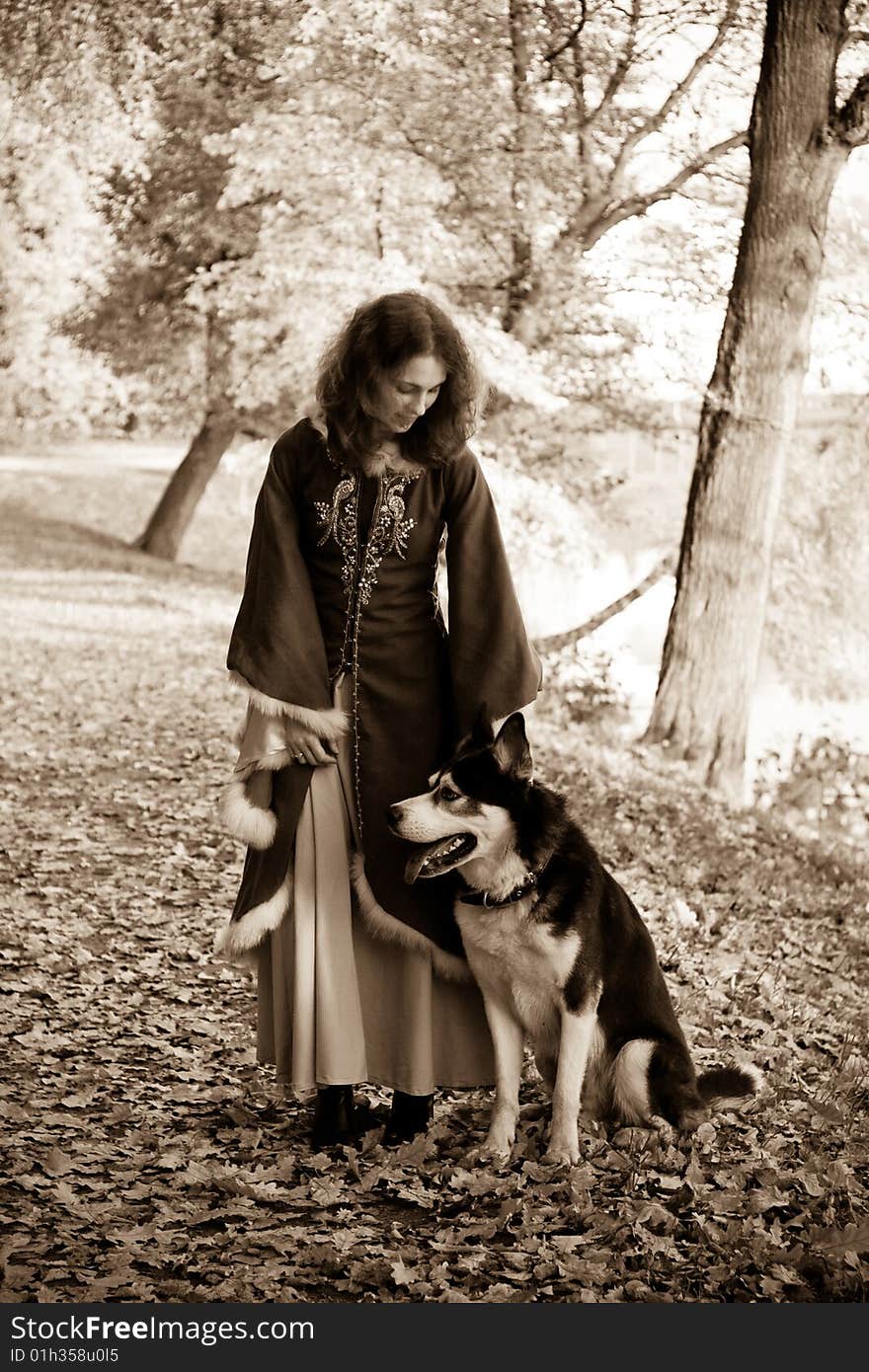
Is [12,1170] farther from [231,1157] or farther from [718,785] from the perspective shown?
[718,785]

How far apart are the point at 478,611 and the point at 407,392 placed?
0.64 meters

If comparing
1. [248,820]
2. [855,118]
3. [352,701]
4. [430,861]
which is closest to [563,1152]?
[430,861]

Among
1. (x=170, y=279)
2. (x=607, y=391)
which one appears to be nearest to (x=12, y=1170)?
(x=607, y=391)

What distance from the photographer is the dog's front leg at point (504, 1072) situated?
387 centimetres

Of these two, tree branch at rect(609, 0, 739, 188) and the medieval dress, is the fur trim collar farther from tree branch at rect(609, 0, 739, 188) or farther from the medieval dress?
tree branch at rect(609, 0, 739, 188)

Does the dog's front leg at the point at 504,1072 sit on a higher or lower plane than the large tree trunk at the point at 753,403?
lower

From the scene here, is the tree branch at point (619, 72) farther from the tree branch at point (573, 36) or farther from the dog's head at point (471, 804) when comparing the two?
the dog's head at point (471, 804)

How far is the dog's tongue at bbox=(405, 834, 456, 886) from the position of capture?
3615mm

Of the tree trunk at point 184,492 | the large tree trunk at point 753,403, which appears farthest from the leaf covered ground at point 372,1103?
the tree trunk at point 184,492

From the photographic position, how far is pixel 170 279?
1825 cm

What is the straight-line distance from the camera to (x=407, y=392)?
141 inches

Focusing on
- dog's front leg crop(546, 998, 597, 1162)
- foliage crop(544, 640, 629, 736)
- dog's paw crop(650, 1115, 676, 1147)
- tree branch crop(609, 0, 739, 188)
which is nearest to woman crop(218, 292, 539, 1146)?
dog's front leg crop(546, 998, 597, 1162)

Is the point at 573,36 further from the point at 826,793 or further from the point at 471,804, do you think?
the point at 471,804

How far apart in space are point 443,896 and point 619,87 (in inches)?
493
